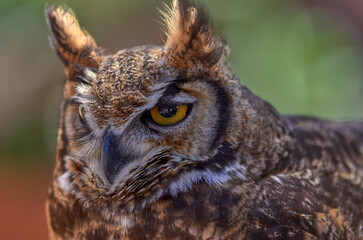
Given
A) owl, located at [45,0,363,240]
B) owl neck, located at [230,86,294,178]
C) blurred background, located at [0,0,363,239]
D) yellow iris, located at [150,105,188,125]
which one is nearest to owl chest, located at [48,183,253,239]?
owl, located at [45,0,363,240]

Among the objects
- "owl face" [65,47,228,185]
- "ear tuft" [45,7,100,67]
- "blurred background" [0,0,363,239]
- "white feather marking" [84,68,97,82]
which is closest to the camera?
"owl face" [65,47,228,185]

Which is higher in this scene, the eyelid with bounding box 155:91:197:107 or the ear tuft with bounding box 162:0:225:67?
the ear tuft with bounding box 162:0:225:67

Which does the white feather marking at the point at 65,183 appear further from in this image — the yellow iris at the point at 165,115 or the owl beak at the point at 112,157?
the yellow iris at the point at 165,115

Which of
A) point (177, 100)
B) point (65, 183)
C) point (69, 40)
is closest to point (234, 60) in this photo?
point (69, 40)

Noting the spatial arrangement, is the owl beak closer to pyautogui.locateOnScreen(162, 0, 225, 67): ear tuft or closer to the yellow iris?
the yellow iris

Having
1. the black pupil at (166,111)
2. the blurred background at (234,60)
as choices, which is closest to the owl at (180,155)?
the black pupil at (166,111)

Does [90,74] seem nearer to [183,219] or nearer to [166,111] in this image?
[166,111]

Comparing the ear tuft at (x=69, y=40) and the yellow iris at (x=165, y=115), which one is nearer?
the yellow iris at (x=165, y=115)
